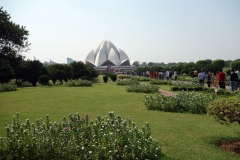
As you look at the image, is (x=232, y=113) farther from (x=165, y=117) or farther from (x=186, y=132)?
(x=165, y=117)

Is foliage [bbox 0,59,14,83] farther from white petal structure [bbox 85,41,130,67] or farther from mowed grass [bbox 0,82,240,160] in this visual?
white petal structure [bbox 85,41,130,67]

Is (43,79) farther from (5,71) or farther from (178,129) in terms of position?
(178,129)

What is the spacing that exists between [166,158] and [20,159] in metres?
2.11

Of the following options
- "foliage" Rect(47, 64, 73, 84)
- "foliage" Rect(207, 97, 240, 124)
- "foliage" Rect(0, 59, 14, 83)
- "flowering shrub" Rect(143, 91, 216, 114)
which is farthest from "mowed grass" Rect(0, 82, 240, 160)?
"foliage" Rect(47, 64, 73, 84)

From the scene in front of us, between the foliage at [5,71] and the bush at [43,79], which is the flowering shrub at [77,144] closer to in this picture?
the foliage at [5,71]

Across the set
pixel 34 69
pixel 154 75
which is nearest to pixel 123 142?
pixel 34 69

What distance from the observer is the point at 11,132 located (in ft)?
10.6

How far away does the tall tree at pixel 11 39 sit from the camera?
62.8ft

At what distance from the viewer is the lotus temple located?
178 feet

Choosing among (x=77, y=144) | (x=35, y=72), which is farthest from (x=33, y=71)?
(x=77, y=144)

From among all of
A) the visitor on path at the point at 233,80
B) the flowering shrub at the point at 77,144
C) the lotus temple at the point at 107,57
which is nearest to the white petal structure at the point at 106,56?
the lotus temple at the point at 107,57

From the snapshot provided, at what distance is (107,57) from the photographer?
182ft

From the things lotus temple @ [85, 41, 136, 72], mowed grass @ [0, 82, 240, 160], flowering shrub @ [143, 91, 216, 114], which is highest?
lotus temple @ [85, 41, 136, 72]

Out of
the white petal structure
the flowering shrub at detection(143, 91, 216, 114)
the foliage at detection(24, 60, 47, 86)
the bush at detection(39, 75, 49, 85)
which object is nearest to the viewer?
the flowering shrub at detection(143, 91, 216, 114)
